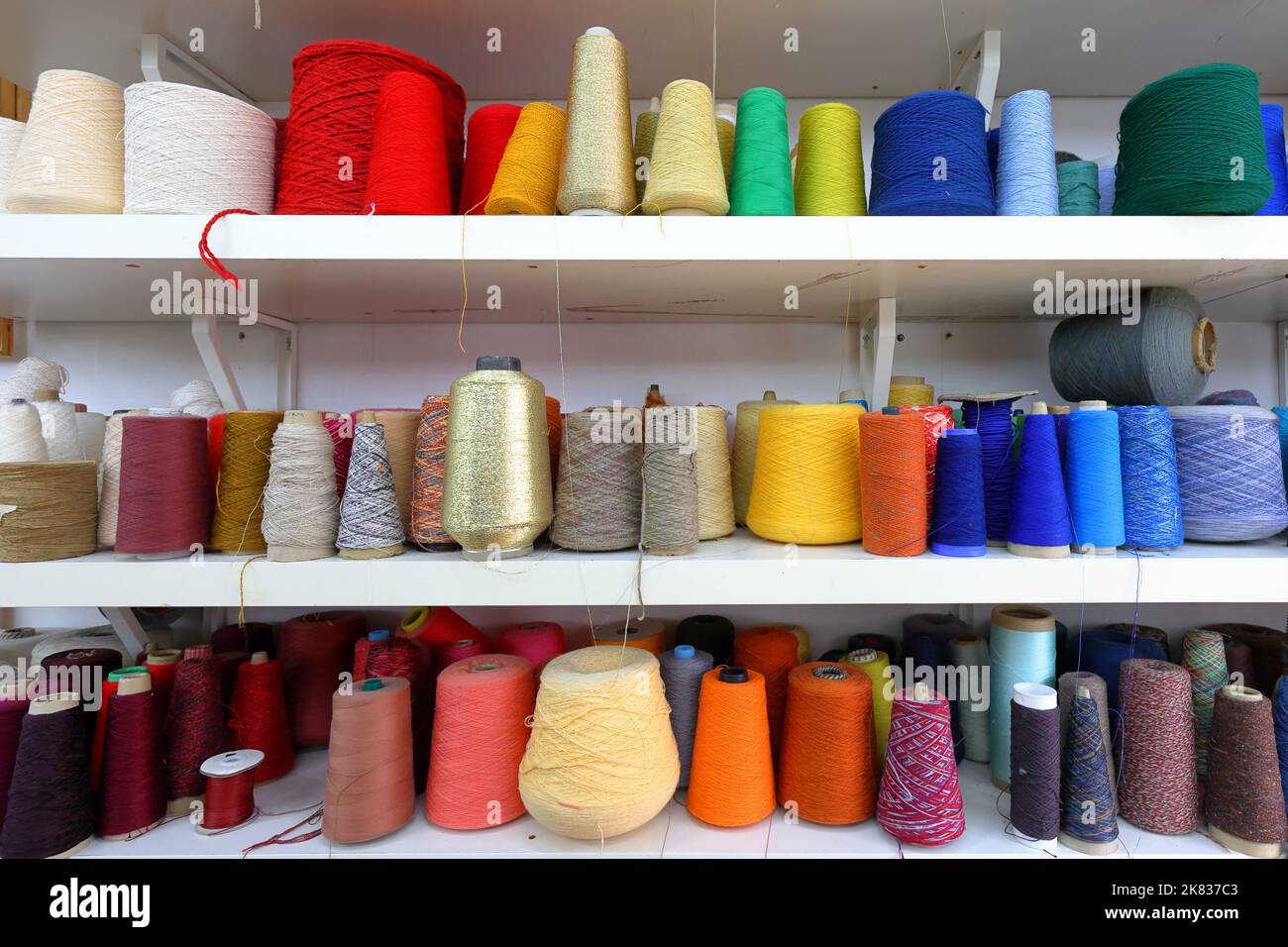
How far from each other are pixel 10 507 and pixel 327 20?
858 mm

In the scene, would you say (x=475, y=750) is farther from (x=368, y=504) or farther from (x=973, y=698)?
(x=973, y=698)

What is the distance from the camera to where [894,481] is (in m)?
0.78

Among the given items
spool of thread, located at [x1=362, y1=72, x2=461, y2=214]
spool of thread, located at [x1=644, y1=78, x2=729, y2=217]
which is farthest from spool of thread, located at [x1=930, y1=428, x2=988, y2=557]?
spool of thread, located at [x1=362, y1=72, x2=461, y2=214]

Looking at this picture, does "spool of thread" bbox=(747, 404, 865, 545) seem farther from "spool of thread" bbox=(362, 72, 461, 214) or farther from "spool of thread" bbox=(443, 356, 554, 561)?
"spool of thread" bbox=(362, 72, 461, 214)

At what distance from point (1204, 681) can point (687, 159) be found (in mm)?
1080

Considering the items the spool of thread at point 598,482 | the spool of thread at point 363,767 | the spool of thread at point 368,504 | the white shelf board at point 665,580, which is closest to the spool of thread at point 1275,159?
the white shelf board at point 665,580

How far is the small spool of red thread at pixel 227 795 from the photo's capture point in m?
0.82

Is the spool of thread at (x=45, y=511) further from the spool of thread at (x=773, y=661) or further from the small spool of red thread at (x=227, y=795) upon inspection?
the spool of thread at (x=773, y=661)

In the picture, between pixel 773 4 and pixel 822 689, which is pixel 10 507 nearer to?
pixel 822 689

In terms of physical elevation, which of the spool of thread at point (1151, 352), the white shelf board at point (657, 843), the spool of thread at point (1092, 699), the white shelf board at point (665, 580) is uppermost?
the spool of thread at point (1151, 352)

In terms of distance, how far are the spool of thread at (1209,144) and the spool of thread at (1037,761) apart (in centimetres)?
67

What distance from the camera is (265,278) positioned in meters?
0.90
